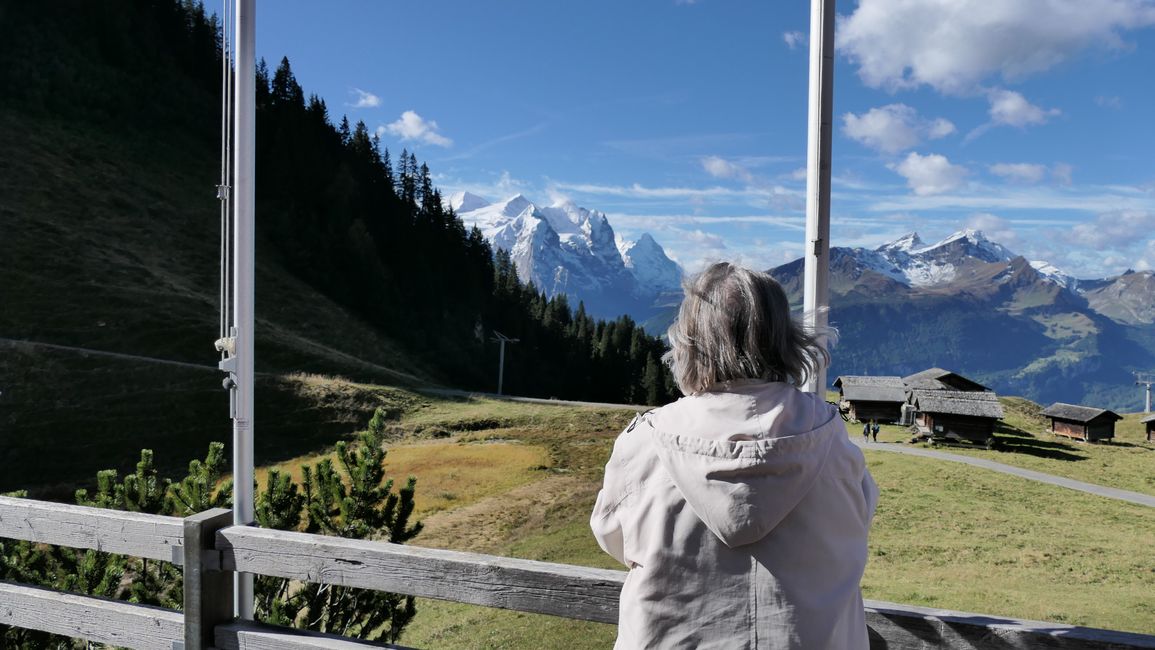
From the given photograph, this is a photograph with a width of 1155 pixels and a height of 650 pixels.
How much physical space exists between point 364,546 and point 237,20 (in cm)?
219

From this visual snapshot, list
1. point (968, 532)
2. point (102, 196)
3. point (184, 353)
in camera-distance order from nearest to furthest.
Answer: point (968, 532)
point (184, 353)
point (102, 196)

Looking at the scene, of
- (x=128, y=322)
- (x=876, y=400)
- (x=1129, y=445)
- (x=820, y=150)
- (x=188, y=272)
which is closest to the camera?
(x=820, y=150)

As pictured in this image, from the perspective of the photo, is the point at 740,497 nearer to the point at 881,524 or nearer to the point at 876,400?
the point at 881,524

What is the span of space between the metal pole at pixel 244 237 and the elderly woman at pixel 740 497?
79.8 inches

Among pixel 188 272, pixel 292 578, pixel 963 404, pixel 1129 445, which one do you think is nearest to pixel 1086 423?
pixel 1129 445

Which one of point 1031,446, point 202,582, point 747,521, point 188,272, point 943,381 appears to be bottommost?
point 1031,446

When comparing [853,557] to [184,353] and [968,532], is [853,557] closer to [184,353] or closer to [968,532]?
[968,532]

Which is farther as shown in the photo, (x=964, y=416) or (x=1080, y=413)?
(x=1080, y=413)

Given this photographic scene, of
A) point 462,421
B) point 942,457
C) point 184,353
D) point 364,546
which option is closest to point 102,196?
point 184,353

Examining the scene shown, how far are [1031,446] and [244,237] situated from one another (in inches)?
1088

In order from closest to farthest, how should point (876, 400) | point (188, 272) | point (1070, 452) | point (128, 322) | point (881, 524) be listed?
point (881, 524) → point (1070, 452) → point (128, 322) → point (876, 400) → point (188, 272)

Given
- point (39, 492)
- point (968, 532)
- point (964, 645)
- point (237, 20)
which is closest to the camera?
point (964, 645)

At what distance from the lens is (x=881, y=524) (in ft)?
43.9

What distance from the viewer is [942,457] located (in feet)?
65.5
